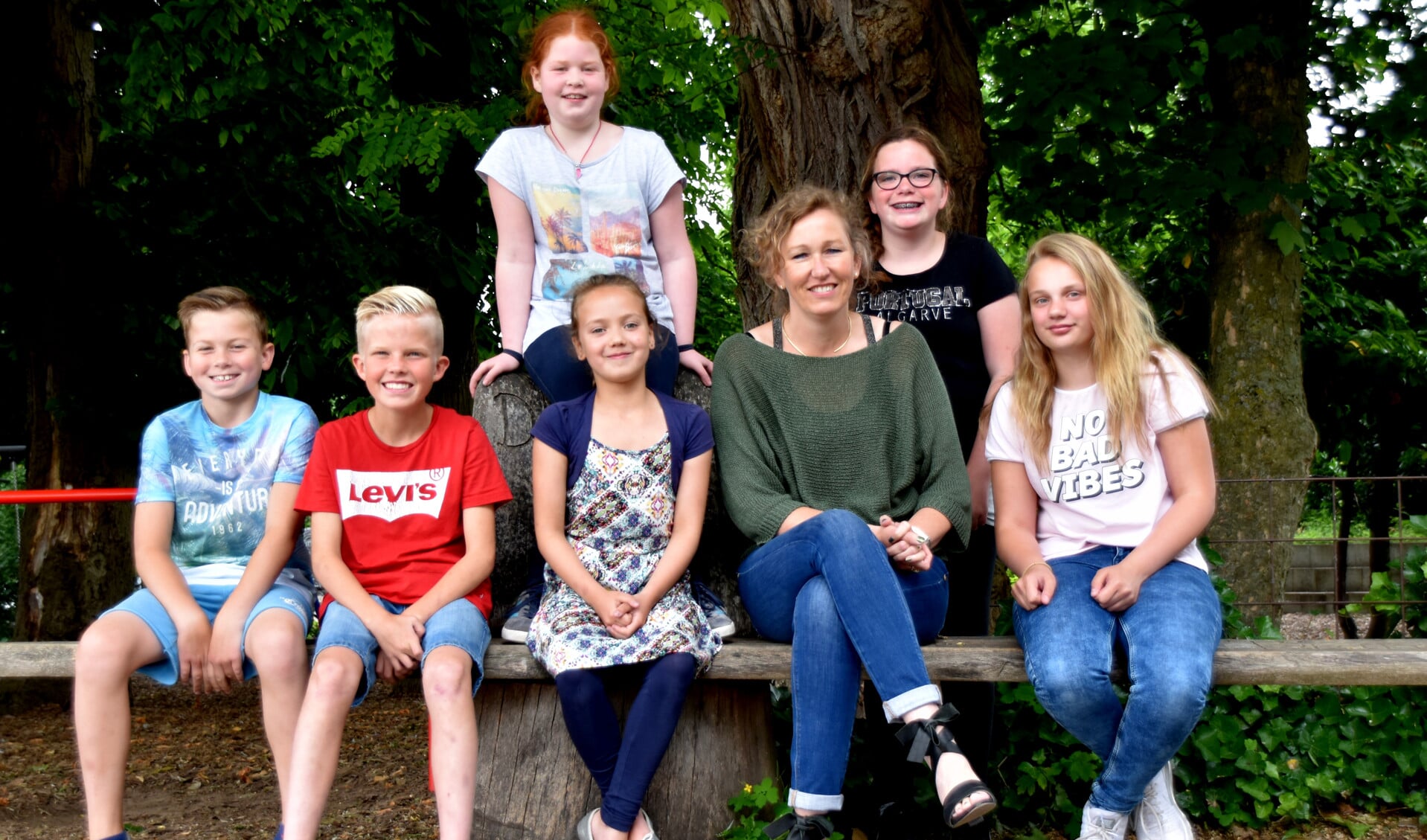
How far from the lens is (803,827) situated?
2646 millimetres

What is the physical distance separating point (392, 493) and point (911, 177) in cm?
163

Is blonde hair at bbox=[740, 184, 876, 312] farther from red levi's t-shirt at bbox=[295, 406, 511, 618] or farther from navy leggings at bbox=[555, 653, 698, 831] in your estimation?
navy leggings at bbox=[555, 653, 698, 831]

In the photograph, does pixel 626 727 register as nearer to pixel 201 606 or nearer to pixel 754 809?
pixel 754 809

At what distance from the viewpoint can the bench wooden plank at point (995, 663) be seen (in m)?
2.90

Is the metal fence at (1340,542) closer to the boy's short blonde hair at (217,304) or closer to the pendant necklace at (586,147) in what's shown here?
the pendant necklace at (586,147)

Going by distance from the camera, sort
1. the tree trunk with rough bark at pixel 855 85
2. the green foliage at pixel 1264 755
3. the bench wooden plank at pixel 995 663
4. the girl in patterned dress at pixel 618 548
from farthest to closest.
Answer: the tree trunk with rough bark at pixel 855 85
the green foliage at pixel 1264 755
the bench wooden plank at pixel 995 663
the girl in patterned dress at pixel 618 548

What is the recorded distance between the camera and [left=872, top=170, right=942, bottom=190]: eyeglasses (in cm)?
333

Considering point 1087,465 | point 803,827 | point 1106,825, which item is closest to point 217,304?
point 803,827

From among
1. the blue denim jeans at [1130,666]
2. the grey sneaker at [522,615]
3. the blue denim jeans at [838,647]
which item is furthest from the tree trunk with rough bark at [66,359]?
the blue denim jeans at [1130,666]

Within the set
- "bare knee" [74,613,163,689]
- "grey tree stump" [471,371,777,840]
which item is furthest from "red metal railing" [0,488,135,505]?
"grey tree stump" [471,371,777,840]

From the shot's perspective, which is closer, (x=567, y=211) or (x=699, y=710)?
(x=699, y=710)

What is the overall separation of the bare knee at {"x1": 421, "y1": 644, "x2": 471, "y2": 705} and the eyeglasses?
67.4 inches

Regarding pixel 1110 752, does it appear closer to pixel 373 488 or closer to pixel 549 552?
pixel 549 552

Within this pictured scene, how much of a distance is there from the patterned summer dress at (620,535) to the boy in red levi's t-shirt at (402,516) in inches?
7.0
